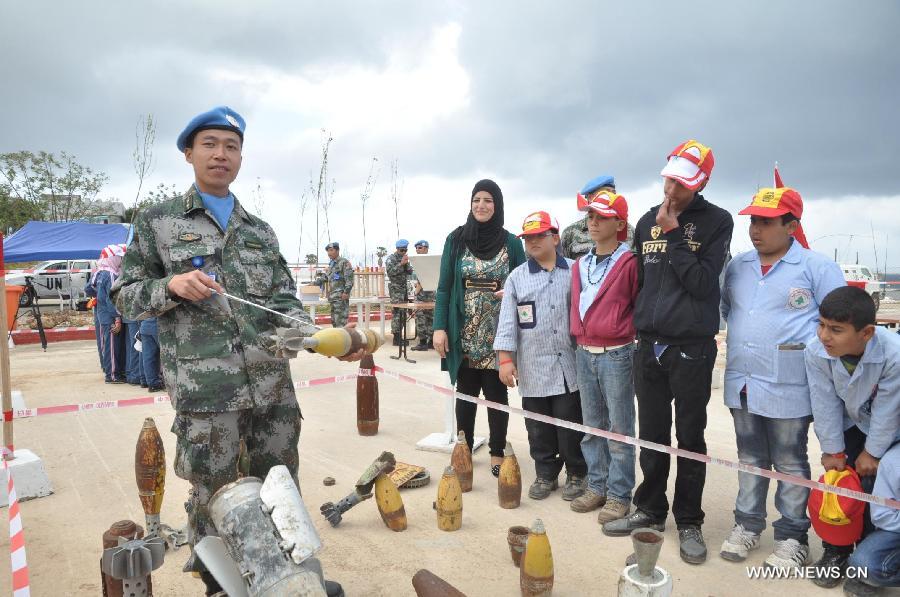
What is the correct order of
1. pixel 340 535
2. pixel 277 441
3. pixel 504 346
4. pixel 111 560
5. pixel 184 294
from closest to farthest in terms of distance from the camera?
1. pixel 111 560
2. pixel 184 294
3. pixel 277 441
4. pixel 340 535
5. pixel 504 346

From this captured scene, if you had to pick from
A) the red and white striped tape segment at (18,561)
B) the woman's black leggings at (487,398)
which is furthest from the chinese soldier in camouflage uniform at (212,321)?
the woman's black leggings at (487,398)

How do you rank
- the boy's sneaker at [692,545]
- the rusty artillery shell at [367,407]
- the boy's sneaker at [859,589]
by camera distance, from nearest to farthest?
the boy's sneaker at [859,589]
the boy's sneaker at [692,545]
the rusty artillery shell at [367,407]

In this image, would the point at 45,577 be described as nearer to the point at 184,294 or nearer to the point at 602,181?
the point at 184,294

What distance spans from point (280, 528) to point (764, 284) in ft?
9.03

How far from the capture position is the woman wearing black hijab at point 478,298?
4422 mm

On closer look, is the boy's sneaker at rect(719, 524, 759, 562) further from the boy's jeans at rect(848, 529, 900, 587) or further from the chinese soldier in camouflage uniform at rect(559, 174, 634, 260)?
the chinese soldier in camouflage uniform at rect(559, 174, 634, 260)

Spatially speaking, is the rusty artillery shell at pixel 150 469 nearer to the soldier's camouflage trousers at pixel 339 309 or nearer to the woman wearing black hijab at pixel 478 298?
the woman wearing black hijab at pixel 478 298

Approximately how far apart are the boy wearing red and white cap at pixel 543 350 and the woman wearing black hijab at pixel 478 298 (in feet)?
0.99

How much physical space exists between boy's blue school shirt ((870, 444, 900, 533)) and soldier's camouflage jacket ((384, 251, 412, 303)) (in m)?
9.86

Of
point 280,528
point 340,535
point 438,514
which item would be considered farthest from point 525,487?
point 280,528

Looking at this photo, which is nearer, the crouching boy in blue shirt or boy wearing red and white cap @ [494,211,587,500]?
the crouching boy in blue shirt

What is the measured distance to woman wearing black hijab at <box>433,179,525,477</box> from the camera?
4.42 m

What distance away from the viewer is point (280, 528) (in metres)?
1.84

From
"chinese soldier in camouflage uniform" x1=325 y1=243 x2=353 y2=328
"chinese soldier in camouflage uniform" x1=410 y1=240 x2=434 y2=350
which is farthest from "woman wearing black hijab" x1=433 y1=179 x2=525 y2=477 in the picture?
"chinese soldier in camouflage uniform" x1=325 y1=243 x2=353 y2=328
